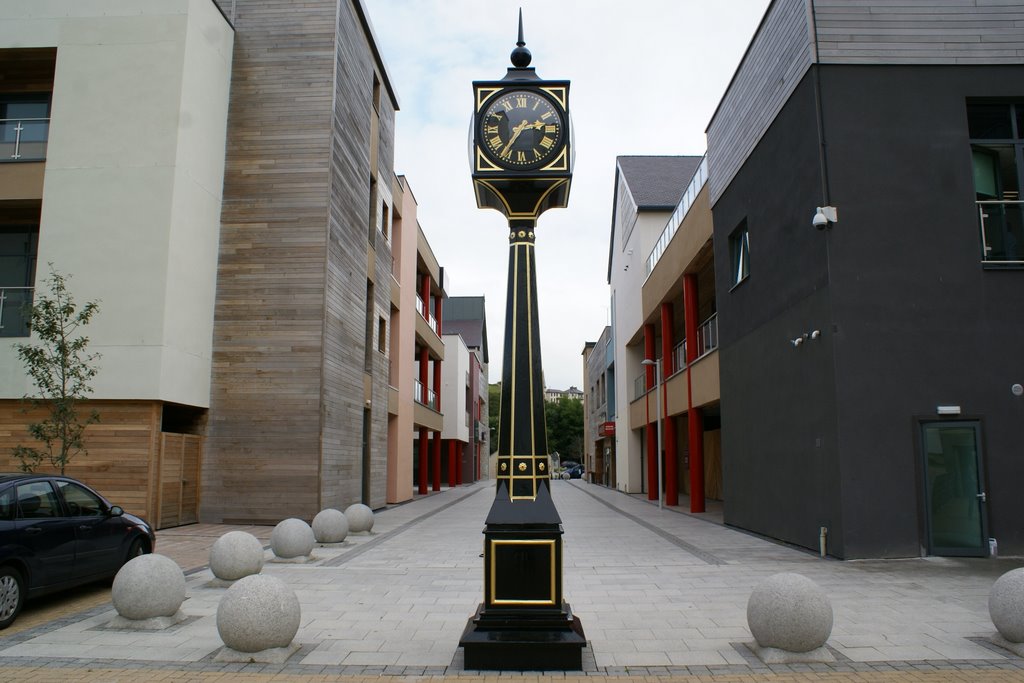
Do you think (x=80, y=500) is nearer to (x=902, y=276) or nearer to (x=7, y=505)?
(x=7, y=505)

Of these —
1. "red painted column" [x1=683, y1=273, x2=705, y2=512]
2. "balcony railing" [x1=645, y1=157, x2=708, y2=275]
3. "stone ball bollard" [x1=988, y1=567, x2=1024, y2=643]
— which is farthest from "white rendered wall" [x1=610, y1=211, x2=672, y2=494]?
"stone ball bollard" [x1=988, y1=567, x2=1024, y2=643]

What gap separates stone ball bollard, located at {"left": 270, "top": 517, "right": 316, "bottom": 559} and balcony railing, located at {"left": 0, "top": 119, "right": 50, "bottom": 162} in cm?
1110

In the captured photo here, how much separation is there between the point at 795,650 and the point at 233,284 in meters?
15.6

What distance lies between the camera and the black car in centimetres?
777

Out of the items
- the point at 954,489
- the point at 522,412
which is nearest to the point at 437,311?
the point at 954,489

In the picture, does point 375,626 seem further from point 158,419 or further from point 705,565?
point 158,419

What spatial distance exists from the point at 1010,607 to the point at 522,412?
4559 mm

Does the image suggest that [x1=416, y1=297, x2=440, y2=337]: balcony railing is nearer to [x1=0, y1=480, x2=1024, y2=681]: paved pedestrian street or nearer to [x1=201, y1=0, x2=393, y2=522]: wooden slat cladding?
[x1=201, y1=0, x2=393, y2=522]: wooden slat cladding

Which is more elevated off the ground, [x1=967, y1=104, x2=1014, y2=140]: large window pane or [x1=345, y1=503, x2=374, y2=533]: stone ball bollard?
[x1=967, y1=104, x2=1014, y2=140]: large window pane

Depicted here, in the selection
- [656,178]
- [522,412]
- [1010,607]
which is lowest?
[1010,607]

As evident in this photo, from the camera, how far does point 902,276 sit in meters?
12.3

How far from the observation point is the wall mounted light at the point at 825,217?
1215 cm

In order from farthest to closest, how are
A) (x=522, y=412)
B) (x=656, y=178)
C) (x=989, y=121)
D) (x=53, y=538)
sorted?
(x=656, y=178) → (x=989, y=121) → (x=53, y=538) → (x=522, y=412)

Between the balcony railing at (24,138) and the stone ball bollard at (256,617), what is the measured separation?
14883mm
